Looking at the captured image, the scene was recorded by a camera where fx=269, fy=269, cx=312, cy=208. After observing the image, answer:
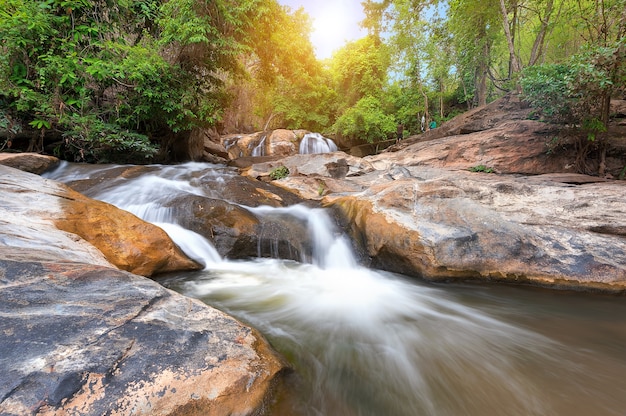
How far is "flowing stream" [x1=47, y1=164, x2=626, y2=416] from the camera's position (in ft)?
5.83

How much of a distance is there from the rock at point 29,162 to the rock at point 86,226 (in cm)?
281

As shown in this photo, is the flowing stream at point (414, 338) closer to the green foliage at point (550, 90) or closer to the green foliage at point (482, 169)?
the green foliage at point (550, 90)

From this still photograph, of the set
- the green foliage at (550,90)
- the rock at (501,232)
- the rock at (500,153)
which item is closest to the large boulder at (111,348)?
the rock at (501,232)

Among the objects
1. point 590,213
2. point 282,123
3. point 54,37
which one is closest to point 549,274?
point 590,213

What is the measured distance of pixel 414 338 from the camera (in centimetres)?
264

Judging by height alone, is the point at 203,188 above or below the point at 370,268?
above

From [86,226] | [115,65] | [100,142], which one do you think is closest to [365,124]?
[115,65]

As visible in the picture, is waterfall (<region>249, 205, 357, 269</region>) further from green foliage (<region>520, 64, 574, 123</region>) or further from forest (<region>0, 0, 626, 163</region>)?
green foliage (<region>520, 64, 574, 123</region>)

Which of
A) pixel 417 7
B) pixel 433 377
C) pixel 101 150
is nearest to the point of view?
pixel 433 377

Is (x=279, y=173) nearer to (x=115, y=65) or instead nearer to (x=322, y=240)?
(x=322, y=240)

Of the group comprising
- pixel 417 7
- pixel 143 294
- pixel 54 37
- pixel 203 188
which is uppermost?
pixel 417 7

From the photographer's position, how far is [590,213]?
13.9 feet

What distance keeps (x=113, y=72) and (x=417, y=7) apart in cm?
1954

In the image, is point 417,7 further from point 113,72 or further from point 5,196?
point 5,196
